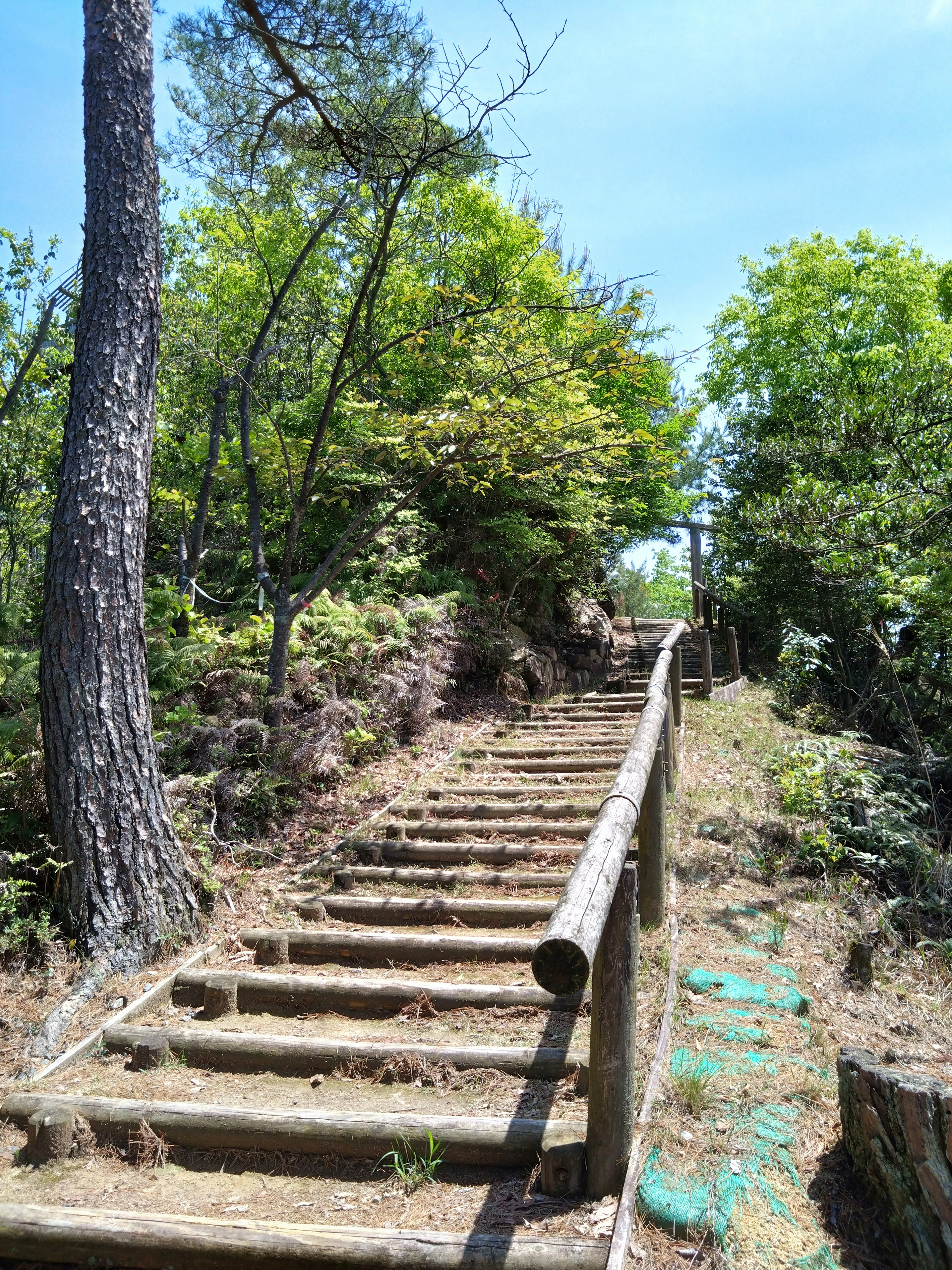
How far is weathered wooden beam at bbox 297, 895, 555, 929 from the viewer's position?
4.88 m

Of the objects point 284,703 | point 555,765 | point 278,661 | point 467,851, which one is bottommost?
point 467,851

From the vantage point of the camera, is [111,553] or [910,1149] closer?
[910,1149]

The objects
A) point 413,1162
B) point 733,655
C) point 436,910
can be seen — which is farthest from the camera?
point 733,655

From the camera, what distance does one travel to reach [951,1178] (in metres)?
2.41

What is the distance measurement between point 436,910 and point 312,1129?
1844mm

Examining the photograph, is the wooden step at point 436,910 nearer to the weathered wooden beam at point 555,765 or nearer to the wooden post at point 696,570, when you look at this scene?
the weathered wooden beam at point 555,765

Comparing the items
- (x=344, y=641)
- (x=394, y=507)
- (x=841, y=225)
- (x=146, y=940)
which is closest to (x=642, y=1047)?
(x=146, y=940)

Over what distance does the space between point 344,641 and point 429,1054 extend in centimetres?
487

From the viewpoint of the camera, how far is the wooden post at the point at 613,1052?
105 inches

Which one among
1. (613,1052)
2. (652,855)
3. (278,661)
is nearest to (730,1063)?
(613,1052)

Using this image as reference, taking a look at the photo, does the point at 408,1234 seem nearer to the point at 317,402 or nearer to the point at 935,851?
the point at 935,851

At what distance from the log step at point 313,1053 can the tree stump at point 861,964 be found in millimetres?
1928

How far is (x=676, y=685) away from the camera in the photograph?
10148 millimetres

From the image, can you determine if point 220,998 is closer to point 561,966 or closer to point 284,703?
point 561,966
